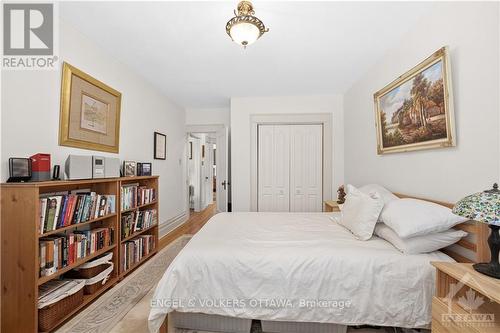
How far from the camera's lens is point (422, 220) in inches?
55.2

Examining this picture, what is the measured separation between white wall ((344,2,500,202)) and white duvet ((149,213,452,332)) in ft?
1.97

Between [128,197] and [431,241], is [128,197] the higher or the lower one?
the higher one

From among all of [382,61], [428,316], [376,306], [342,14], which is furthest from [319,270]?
[382,61]

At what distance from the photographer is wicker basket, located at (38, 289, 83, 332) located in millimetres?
1550

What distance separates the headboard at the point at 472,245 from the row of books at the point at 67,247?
9.68 feet

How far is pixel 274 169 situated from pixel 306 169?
0.58 metres

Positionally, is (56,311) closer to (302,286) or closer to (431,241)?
(302,286)

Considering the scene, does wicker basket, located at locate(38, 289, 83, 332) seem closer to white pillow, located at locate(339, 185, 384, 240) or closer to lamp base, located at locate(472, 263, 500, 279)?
white pillow, located at locate(339, 185, 384, 240)

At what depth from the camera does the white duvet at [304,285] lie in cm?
137

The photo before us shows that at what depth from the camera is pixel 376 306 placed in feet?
4.52

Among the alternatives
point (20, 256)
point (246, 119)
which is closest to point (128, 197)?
point (20, 256)

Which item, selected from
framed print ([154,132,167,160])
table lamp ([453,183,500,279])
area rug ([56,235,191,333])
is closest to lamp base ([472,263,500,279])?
table lamp ([453,183,500,279])

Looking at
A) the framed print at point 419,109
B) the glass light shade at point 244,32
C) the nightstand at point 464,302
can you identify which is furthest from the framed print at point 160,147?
the nightstand at point 464,302

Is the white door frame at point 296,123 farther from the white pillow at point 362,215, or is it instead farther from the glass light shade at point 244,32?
the glass light shade at point 244,32
